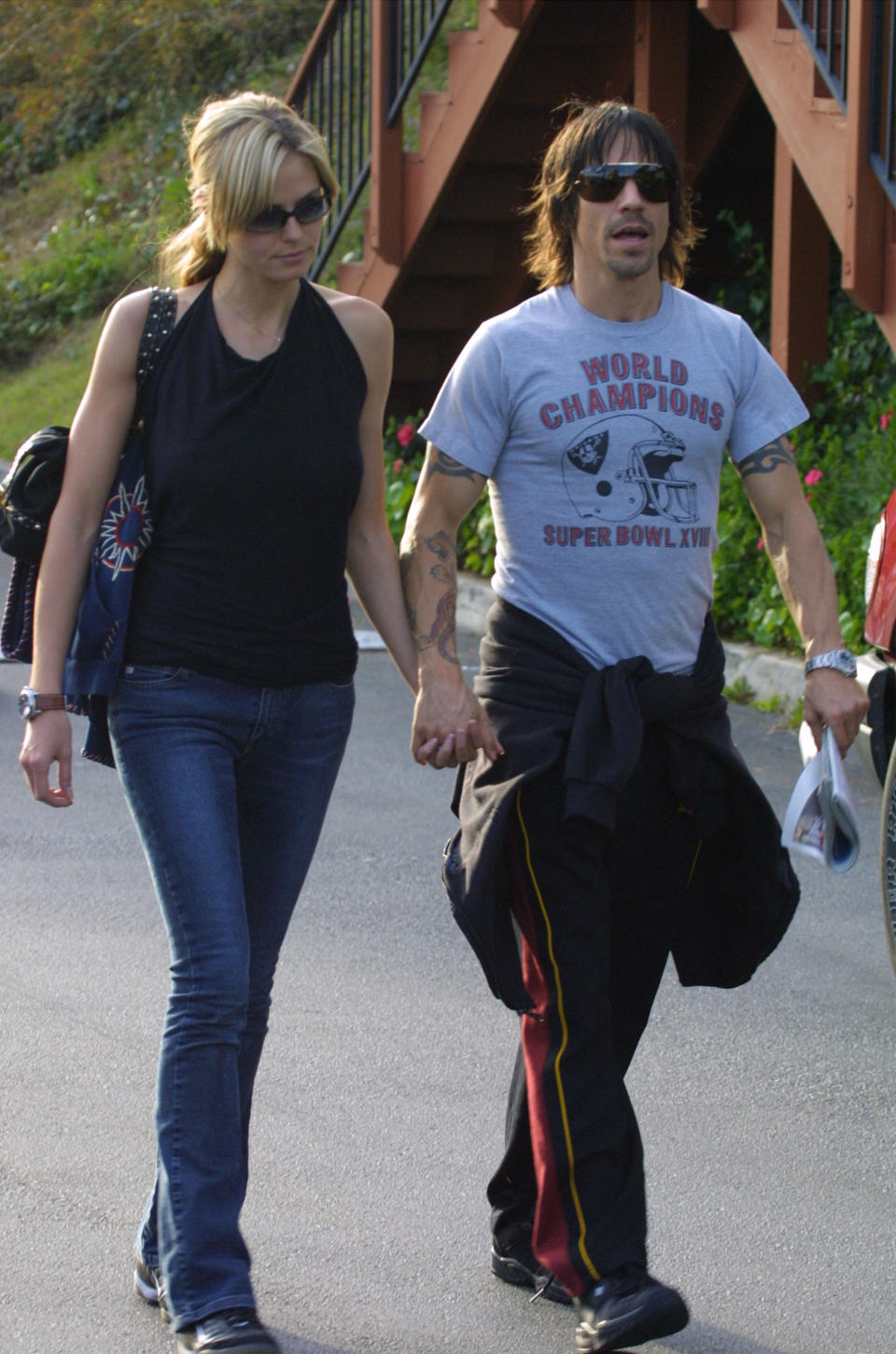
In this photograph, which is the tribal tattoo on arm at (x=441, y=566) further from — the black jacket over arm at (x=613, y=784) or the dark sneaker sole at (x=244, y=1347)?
the dark sneaker sole at (x=244, y=1347)

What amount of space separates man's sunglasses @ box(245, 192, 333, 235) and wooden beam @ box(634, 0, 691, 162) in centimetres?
764

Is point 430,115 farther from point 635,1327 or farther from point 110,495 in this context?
point 635,1327

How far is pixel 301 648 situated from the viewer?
3.10 meters

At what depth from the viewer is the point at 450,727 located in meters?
3.12

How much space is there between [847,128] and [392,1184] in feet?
18.6

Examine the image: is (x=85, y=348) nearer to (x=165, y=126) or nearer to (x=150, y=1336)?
(x=165, y=126)

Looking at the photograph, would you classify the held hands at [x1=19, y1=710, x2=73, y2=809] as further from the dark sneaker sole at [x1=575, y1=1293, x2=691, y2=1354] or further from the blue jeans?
the dark sneaker sole at [x1=575, y1=1293, x2=691, y2=1354]

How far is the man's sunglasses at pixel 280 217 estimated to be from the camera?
2969 millimetres

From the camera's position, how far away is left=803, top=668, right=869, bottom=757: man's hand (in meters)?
3.20

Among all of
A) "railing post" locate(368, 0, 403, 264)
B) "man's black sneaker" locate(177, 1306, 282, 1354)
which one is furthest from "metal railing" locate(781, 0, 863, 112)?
"man's black sneaker" locate(177, 1306, 282, 1354)

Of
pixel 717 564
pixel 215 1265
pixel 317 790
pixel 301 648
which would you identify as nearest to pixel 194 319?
pixel 301 648

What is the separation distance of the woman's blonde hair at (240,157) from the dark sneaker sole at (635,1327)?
1.86 m

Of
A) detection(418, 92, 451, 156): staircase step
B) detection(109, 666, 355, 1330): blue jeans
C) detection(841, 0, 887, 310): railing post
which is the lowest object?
detection(109, 666, 355, 1330): blue jeans

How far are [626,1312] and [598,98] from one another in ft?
32.1
